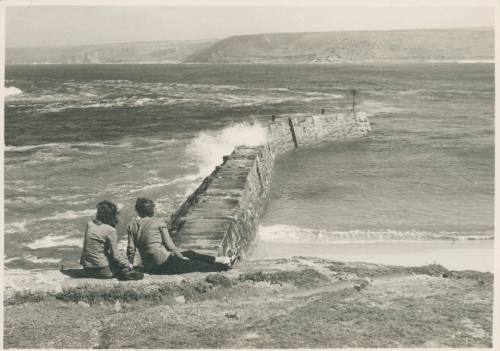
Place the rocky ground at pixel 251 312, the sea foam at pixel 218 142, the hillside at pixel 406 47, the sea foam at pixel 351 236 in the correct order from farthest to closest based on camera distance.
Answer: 1. the hillside at pixel 406 47
2. the sea foam at pixel 218 142
3. the sea foam at pixel 351 236
4. the rocky ground at pixel 251 312

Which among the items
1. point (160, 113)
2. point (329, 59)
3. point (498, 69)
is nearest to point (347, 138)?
point (160, 113)

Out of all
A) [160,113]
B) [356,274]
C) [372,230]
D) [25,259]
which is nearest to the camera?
[356,274]

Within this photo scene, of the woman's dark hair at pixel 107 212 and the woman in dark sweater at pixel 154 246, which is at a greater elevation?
the woman's dark hair at pixel 107 212

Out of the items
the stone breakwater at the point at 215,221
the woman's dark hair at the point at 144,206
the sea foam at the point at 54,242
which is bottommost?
the sea foam at the point at 54,242

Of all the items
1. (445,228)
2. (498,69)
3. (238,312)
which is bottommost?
(445,228)

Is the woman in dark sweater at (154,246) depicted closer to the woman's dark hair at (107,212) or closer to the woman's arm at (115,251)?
the woman's arm at (115,251)

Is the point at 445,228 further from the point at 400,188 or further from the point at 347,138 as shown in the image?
the point at 347,138

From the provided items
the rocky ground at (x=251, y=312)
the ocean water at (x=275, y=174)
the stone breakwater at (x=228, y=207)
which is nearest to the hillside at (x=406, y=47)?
the ocean water at (x=275, y=174)

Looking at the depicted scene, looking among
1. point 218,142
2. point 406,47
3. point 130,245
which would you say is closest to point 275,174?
point 218,142
